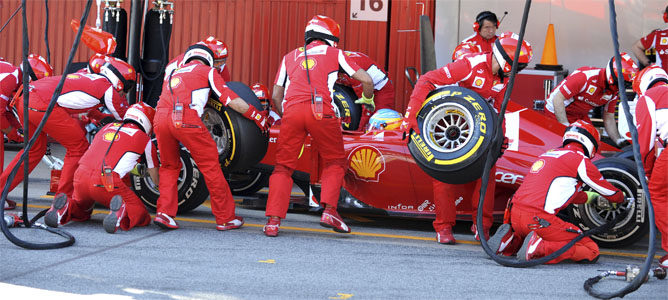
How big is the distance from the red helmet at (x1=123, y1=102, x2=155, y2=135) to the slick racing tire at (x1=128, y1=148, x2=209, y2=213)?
1.43 feet

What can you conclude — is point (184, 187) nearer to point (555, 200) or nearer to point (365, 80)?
point (365, 80)

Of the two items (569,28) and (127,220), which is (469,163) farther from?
(569,28)

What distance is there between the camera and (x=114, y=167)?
23.6 feet

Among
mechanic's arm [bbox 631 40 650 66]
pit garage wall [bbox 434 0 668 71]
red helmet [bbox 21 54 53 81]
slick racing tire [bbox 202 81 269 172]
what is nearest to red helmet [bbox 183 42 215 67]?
slick racing tire [bbox 202 81 269 172]

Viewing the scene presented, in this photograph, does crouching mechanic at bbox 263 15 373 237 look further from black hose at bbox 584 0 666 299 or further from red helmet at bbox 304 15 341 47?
black hose at bbox 584 0 666 299

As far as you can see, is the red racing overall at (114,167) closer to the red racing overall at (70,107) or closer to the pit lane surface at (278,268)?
the pit lane surface at (278,268)

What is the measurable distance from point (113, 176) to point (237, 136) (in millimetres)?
1091

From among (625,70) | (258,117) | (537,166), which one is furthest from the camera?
(625,70)

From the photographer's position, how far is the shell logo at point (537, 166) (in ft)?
20.9

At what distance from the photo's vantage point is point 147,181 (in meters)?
7.98

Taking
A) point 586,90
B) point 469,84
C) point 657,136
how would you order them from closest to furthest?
point 657,136
point 469,84
point 586,90

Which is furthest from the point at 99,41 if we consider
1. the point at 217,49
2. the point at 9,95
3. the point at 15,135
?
the point at 217,49

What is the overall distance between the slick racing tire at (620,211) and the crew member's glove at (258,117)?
265 centimetres

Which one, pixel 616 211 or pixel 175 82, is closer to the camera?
pixel 616 211
